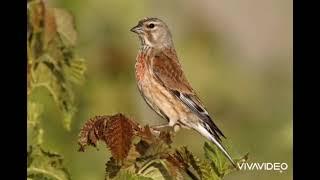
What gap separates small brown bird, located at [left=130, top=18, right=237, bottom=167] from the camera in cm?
219

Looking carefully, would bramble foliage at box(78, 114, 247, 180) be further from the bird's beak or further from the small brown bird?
the bird's beak

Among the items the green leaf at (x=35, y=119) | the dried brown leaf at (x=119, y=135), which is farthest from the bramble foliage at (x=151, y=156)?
the green leaf at (x=35, y=119)

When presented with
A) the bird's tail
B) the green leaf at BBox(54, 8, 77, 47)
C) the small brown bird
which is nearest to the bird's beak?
the small brown bird

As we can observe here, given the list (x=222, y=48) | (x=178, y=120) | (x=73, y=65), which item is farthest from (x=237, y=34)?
(x=73, y=65)

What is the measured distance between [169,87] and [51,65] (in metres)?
0.26

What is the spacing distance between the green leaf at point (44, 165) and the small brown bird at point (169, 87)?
0.24 m

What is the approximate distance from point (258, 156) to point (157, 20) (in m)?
0.35

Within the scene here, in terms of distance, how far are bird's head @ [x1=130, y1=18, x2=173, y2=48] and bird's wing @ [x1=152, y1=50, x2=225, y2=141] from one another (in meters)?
0.02

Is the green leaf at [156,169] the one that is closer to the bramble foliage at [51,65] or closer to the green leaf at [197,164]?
the green leaf at [197,164]

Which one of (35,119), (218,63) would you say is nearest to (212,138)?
(218,63)

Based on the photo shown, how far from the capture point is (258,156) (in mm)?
2201

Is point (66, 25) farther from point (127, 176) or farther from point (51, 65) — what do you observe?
point (127, 176)

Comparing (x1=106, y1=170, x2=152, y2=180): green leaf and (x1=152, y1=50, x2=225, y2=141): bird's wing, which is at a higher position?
(x1=152, y1=50, x2=225, y2=141): bird's wing

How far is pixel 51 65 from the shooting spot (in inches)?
88.0
